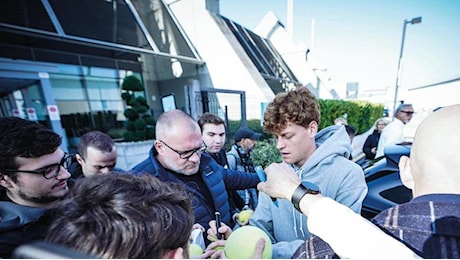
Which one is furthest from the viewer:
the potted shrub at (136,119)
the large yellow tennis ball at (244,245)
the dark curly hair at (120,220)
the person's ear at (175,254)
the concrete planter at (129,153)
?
the potted shrub at (136,119)

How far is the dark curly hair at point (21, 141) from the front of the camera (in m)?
1.23

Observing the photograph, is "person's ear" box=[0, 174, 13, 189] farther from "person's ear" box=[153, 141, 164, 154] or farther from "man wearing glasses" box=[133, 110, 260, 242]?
"person's ear" box=[153, 141, 164, 154]

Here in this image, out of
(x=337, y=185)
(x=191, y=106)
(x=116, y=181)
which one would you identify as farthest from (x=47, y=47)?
(x=337, y=185)

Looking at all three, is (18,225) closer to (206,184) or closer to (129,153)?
(206,184)

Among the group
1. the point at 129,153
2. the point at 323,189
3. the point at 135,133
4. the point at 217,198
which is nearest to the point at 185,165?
the point at 217,198

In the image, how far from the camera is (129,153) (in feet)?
18.4

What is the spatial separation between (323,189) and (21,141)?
2.07 metres

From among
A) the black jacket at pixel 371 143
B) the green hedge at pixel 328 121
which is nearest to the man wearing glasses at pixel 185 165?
the green hedge at pixel 328 121

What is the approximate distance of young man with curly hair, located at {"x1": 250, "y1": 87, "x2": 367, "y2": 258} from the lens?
1279 millimetres

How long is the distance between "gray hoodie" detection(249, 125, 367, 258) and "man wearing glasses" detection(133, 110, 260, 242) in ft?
1.56

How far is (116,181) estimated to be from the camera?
662 mm

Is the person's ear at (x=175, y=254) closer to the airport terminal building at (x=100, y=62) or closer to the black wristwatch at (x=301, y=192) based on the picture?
the black wristwatch at (x=301, y=192)

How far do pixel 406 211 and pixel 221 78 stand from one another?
33.0ft

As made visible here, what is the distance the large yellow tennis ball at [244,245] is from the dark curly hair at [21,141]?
1.45 metres
